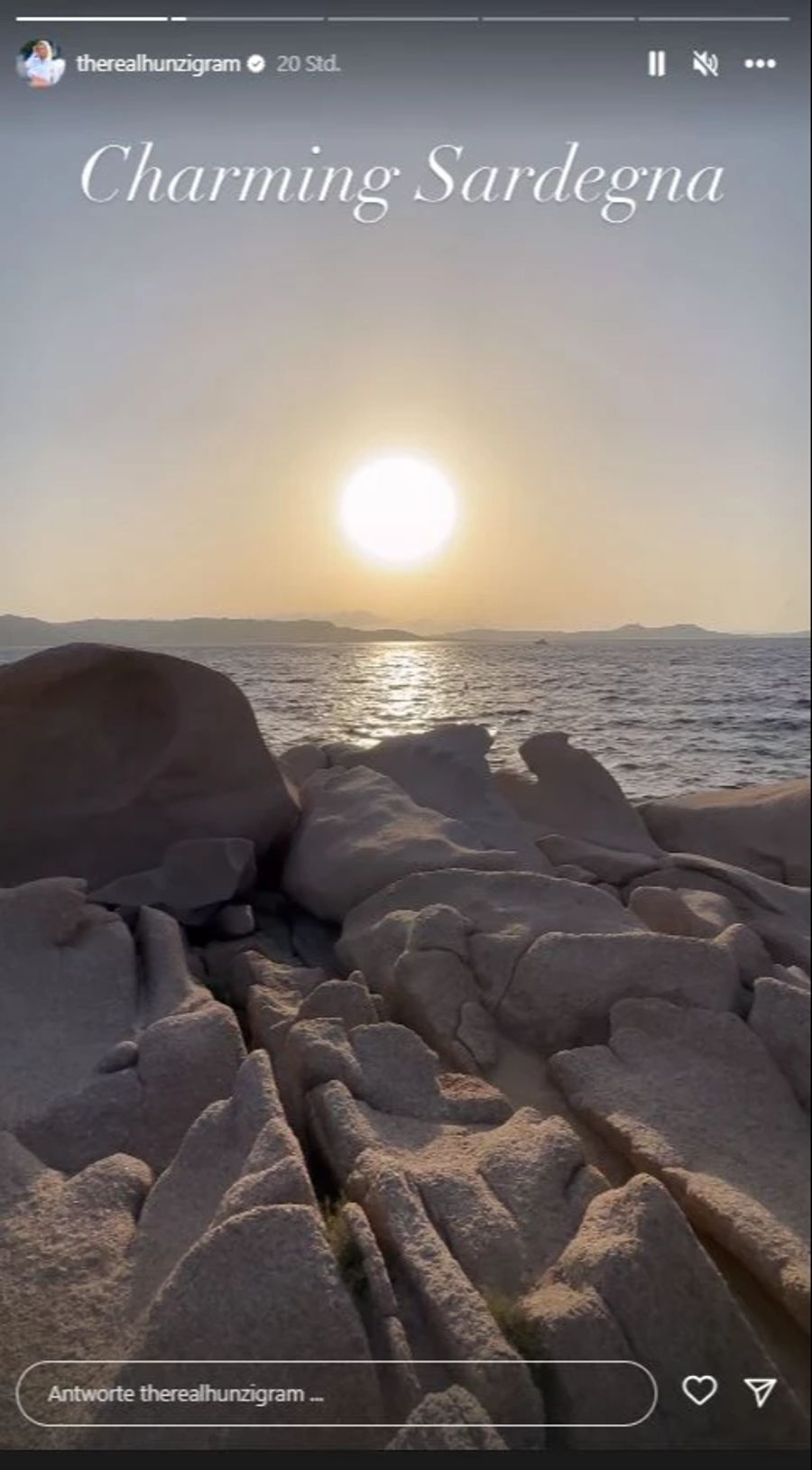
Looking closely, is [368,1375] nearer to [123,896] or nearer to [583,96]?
[123,896]

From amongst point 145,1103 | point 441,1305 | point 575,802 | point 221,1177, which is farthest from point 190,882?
point 441,1305

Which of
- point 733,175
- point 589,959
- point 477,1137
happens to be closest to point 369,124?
point 733,175

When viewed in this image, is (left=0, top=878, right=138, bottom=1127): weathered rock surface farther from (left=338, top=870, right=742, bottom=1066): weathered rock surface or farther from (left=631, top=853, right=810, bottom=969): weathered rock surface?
(left=631, top=853, right=810, bottom=969): weathered rock surface

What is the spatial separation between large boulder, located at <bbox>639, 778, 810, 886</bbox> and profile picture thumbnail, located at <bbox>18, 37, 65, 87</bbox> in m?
2.16

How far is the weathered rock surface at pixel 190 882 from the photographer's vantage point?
3600 mm

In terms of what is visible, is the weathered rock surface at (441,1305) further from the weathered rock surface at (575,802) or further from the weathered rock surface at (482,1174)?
the weathered rock surface at (575,802)

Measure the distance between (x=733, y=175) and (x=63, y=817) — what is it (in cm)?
285

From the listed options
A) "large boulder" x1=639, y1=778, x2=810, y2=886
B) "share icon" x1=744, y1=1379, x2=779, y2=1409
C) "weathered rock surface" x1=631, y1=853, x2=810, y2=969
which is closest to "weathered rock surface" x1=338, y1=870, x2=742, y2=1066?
"weathered rock surface" x1=631, y1=853, x2=810, y2=969

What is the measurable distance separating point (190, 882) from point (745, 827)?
6.12 feet

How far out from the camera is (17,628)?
2.71 meters

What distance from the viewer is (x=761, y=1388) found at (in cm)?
172

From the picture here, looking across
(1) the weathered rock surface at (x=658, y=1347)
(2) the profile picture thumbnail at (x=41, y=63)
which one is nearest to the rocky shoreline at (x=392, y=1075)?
(1) the weathered rock surface at (x=658, y=1347)

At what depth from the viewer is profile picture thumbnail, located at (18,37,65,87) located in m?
2.21

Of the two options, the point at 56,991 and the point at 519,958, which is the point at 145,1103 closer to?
the point at 56,991
